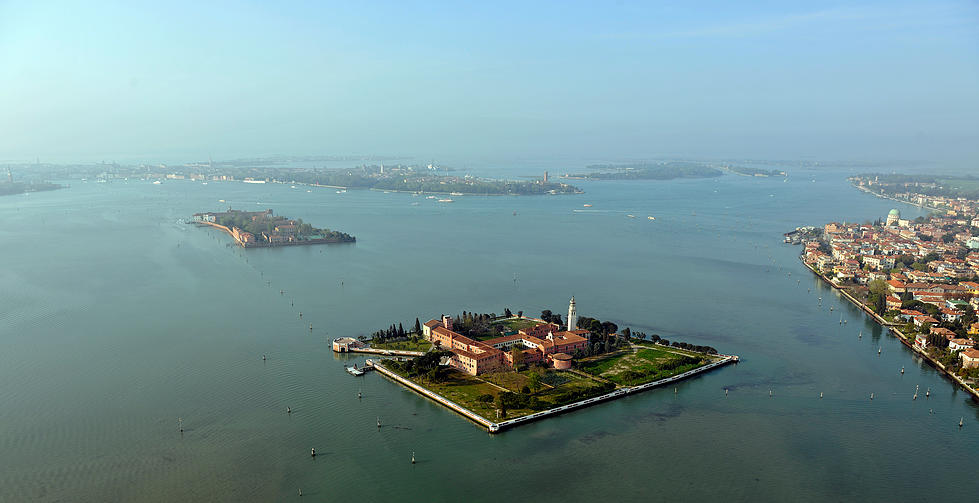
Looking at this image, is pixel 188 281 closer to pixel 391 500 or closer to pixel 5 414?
pixel 5 414

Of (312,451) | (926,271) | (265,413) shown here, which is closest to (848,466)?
(312,451)

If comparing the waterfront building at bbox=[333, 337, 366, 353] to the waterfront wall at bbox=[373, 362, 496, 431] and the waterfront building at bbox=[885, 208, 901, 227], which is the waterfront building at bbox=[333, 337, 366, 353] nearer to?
the waterfront wall at bbox=[373, 362, 496, 431]

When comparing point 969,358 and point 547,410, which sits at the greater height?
point 969,358

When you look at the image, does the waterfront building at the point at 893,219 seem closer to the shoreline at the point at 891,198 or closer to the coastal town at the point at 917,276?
the coastal town at the point at 917,276

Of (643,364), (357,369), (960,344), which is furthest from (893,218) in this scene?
(357,369)

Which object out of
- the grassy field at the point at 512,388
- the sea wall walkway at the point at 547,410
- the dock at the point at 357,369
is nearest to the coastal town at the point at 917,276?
the sea wall walkway at the point at 547,410

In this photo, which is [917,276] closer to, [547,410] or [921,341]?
[921,341]
